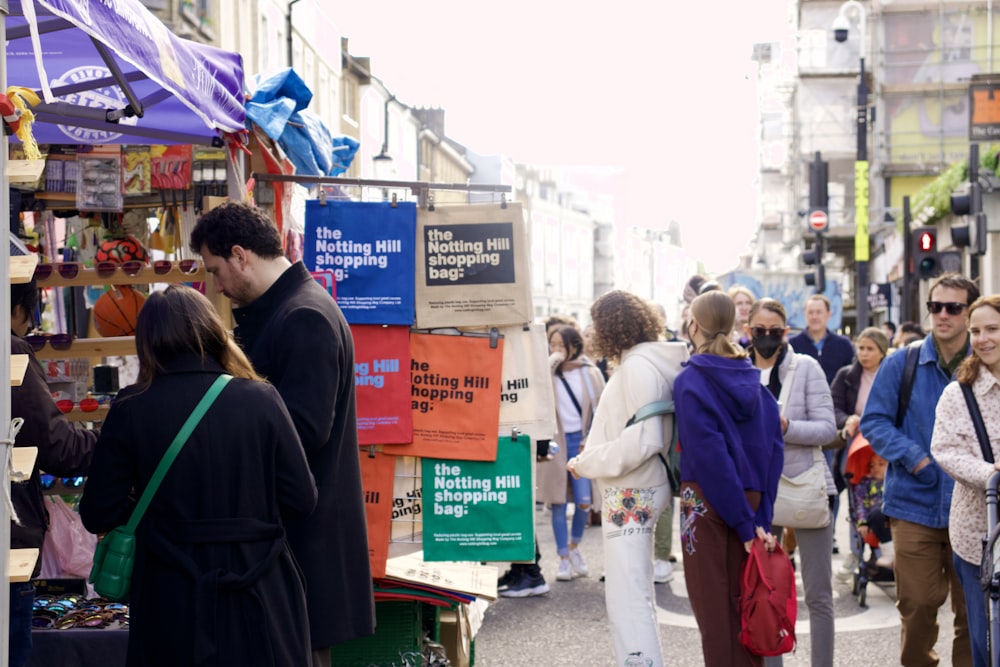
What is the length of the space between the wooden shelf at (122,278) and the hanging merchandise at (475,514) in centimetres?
139

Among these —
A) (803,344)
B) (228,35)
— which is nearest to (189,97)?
(803,344)

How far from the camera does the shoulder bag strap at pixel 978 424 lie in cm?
518

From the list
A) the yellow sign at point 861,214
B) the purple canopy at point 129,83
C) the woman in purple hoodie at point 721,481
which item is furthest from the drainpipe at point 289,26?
the woman in purple hoodie at point 721,481

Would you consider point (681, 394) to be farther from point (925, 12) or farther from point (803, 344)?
point (925, 12)

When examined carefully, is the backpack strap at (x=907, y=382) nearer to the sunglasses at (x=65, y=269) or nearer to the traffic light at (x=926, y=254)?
the sunglasses at (x=65, y=269)

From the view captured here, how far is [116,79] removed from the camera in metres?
5.11

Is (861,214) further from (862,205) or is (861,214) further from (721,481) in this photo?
(721,481)

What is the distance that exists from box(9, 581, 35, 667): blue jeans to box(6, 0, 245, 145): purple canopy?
67.3 inches

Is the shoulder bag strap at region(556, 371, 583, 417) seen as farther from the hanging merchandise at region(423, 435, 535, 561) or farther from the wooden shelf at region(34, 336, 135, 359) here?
the wooden shelf at region(34, 336, 135, 359)

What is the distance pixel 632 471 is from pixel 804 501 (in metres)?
1.04

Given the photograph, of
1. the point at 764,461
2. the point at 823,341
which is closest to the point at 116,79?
the point at 764,461

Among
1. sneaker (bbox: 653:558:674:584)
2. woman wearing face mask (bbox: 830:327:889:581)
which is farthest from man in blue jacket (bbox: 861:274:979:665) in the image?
sneaker (bbox: 653:558:674:584)

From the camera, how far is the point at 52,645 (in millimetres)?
5031

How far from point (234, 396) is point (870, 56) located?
4517cm
